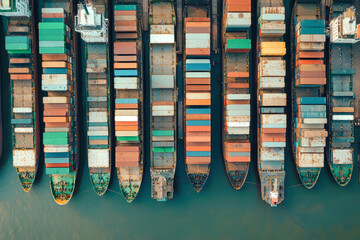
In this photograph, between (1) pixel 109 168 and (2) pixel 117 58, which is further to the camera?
(1) pixel 109 168

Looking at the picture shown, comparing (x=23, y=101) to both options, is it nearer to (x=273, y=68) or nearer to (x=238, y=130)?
(x=238, y=130)

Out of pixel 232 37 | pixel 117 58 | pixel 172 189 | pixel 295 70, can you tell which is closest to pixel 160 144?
pixel 172 189

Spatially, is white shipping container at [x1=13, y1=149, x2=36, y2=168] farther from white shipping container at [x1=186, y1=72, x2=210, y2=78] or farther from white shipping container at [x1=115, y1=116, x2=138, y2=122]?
white shipping container at [x1=186, y1=72, x2=210, y2=78]

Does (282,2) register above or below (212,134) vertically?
above

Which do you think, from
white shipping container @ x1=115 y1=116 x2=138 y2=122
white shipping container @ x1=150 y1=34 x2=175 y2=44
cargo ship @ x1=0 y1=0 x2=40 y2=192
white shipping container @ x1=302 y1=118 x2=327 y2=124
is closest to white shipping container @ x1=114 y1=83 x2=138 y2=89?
white shipping container @ x1=115 y1=116 x2=138 y2=122

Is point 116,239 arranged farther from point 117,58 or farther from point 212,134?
point 117,58

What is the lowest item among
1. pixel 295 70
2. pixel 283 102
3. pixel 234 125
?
pixel 234 125

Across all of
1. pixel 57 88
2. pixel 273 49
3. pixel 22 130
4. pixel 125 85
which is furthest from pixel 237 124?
pixel 22 130
